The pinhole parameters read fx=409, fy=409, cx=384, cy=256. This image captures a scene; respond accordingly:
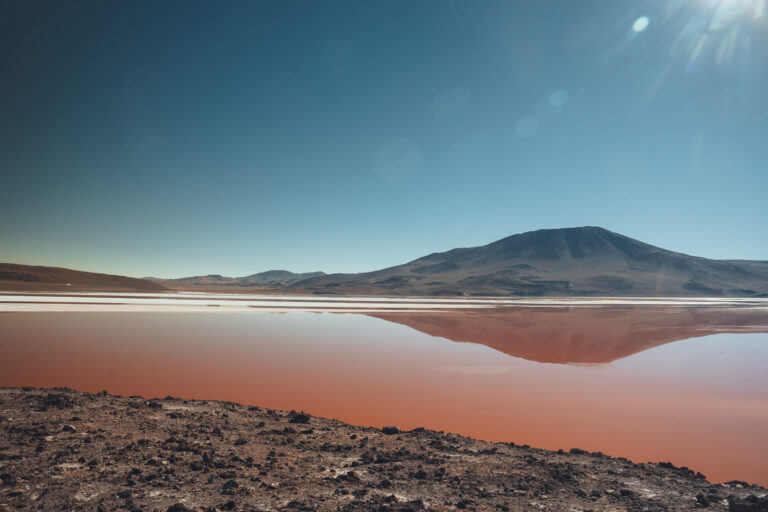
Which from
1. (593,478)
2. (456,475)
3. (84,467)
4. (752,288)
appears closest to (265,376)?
(84,467)

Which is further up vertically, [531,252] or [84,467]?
[531,252]

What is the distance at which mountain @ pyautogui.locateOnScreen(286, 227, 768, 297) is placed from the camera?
115 m

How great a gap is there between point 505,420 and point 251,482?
562 centimetres

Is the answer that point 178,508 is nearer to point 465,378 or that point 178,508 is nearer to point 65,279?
point 465,378

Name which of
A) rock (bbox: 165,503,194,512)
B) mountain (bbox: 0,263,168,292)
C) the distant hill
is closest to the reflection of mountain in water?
rock (bbox: 165,503,194,512)

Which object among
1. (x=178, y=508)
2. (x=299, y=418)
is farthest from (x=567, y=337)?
(x=178, y=508)

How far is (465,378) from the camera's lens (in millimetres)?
12352

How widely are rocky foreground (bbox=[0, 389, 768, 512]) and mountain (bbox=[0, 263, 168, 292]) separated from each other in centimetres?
7559

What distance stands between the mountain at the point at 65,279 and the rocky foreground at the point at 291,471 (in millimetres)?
75588

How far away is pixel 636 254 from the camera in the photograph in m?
167

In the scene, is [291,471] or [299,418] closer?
[291,471]

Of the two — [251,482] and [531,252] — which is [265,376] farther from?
[531,252]

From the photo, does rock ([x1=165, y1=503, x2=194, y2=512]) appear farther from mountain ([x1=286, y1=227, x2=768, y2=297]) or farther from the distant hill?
mountain ([x1=286, y1=227, x2=768, y2=297])

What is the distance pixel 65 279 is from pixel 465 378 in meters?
89.4
